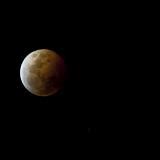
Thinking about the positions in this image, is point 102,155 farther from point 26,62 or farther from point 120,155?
point 26,62

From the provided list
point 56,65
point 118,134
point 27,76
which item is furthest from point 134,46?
point 27,76

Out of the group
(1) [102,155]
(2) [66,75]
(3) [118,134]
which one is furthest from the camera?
(3) [118,134]

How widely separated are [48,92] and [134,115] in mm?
818

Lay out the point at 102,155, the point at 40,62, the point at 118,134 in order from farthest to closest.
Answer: the point at 118,134
the point at 102,155
the point at 40,62

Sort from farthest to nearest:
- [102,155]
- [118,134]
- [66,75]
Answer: [118,134] < [102,155] < [66,75]

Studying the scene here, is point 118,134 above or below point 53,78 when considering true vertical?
below

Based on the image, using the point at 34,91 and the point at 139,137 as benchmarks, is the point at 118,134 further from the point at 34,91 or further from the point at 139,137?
the point at 34,91

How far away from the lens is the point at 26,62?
157 centimetres

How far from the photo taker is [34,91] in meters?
1.61

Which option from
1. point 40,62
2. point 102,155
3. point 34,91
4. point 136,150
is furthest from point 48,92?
point 136,150

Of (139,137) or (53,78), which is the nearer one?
(53,78)

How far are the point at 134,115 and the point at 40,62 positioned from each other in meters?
0.94

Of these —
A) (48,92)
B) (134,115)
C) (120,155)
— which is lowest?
(120,155)

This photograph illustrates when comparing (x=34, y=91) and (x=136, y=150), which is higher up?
(x=34, y=91)
